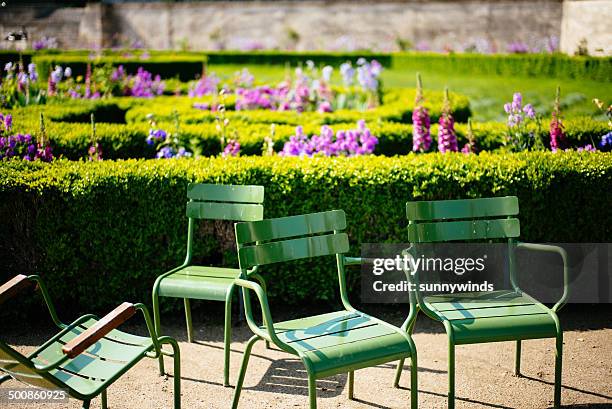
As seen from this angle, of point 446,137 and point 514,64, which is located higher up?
point 514,64

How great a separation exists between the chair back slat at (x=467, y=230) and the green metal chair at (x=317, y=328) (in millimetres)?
432

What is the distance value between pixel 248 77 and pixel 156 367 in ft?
25.7

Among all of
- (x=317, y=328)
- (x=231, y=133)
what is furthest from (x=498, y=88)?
(x=317, y=328)

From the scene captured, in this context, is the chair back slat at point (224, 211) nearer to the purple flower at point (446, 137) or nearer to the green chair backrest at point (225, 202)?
the green chair backrest at point (225, 202)

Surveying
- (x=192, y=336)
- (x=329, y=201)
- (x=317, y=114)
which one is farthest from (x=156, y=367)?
(x=317, y=114)

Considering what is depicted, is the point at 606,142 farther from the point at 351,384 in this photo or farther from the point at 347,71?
the point at 347,71

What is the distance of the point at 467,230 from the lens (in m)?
4.55

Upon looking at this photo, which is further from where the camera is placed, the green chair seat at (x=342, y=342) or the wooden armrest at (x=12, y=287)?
the wooden armrest at (x=12, y=287)

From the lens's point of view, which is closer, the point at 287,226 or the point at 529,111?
the point at 287,226

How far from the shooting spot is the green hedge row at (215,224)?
5488 mm

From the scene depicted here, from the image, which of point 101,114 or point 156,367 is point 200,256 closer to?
point 156,367

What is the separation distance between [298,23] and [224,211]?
24915 millimetres

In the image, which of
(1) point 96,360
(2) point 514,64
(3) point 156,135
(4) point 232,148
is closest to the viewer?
(1) point 96,360

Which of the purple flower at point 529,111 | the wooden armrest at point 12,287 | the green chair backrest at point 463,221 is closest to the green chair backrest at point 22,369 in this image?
the wooden armrest at point 12,287
